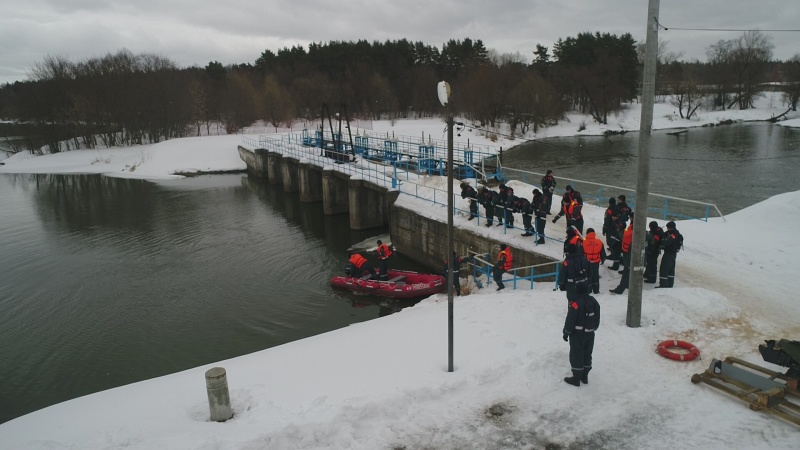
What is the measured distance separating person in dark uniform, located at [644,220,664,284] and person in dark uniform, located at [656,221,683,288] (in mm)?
176

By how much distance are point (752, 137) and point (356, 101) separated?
56307 millimetres

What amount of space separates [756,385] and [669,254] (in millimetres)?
4548

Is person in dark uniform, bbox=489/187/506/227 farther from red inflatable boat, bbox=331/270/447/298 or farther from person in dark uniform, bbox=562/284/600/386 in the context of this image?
person in dark uniform, bbox=562/284/600/386

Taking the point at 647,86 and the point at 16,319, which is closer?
the point at 647,86

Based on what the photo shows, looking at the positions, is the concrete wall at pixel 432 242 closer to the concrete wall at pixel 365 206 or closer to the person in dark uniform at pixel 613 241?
the person in dark uniform at pixel 613 241

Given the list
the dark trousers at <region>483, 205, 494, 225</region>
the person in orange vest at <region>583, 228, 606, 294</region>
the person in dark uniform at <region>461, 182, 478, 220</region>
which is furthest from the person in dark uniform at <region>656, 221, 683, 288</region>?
the person in dark uniform at <region>461, 182, 478, 220</region>

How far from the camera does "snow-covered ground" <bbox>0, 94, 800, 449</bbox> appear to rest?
6.57m

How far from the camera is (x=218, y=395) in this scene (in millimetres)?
6867

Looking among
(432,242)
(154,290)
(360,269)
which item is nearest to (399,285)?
(360,269)

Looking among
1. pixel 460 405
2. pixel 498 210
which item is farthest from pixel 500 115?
pixel 460 405

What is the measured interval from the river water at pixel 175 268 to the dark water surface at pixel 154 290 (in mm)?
63

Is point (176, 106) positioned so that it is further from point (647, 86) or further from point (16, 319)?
point (647, 86)

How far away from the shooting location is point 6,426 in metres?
7.73

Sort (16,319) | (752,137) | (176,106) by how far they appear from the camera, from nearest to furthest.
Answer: (16,319)
(752,137)
(176,106)
